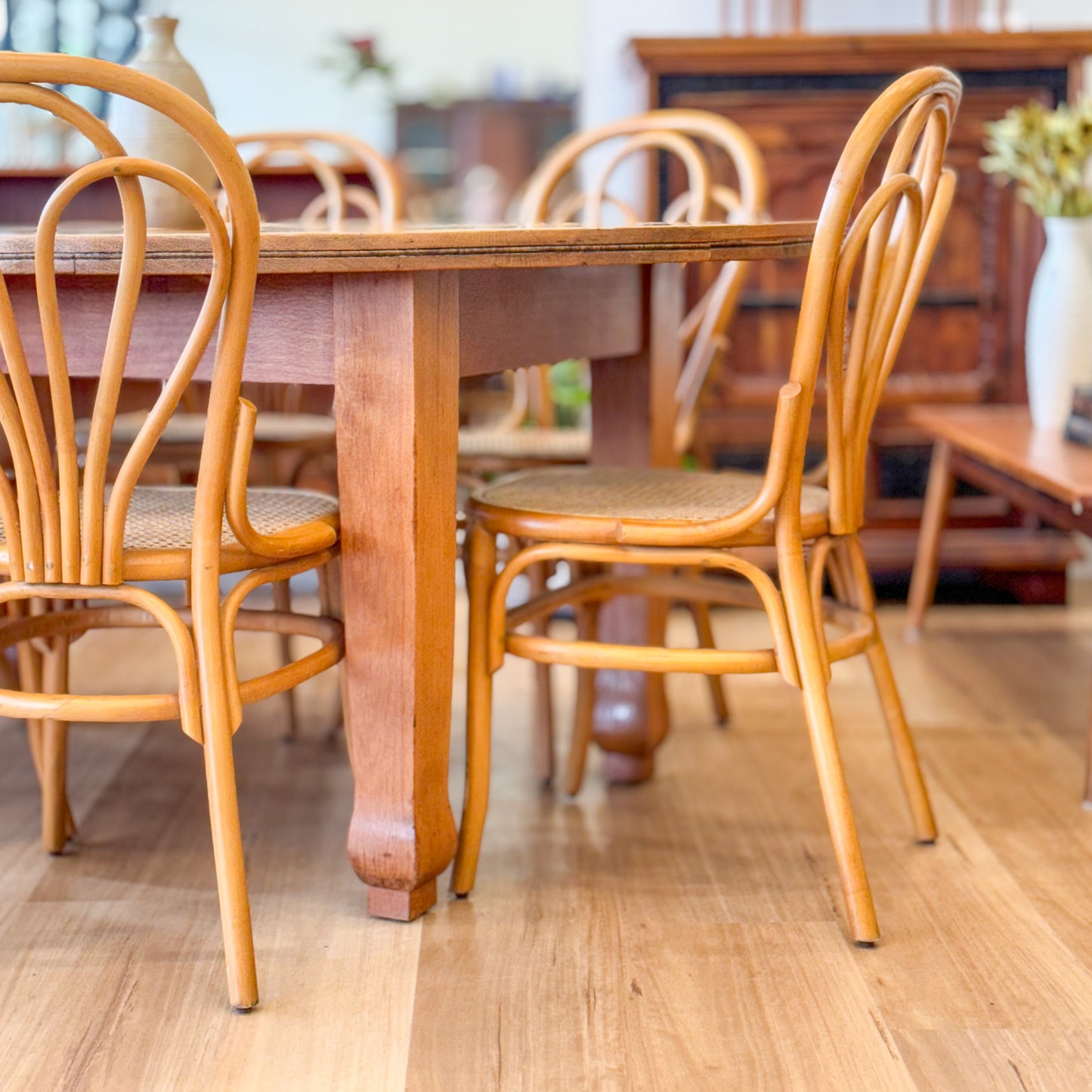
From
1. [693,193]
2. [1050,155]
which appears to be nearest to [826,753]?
[693,193]

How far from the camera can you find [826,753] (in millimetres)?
1459

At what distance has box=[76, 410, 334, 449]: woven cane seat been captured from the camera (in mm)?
2199

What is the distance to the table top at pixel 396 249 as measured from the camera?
1290mm

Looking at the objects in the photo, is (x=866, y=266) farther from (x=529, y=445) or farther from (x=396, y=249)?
(x=529, y=445)

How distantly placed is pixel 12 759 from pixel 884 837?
1.25 meters

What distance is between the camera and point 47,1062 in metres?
1.21

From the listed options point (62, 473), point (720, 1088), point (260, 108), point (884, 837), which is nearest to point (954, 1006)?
point (720, 1088)

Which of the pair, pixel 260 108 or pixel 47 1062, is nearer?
pixel 47 1062

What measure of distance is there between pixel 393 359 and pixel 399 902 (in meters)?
0.57

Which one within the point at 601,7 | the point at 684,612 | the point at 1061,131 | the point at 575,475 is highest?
the point at 601,7

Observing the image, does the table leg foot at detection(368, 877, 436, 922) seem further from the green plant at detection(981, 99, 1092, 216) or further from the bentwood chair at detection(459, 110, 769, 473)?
the green plant at detection(981, 99, 1092, 216)

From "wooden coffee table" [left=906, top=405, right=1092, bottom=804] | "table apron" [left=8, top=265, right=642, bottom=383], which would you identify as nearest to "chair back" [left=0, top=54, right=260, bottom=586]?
"table apron" [left=8, top=265, right=642, bottom=383]

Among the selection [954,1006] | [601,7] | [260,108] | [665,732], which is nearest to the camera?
[954,1006]

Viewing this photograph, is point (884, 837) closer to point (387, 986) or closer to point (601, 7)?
point (387, 986)
